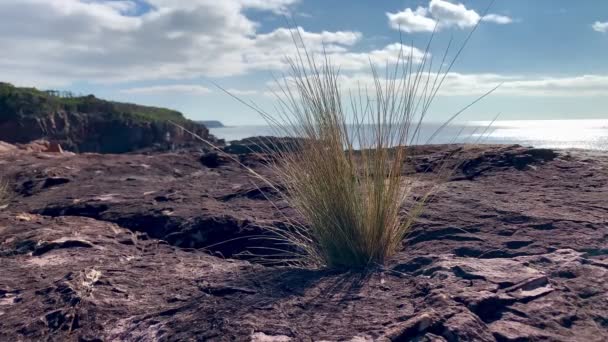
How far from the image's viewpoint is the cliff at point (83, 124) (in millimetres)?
27297

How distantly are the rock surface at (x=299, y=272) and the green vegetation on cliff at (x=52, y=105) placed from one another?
2278 cm

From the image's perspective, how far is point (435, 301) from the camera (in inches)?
92.9

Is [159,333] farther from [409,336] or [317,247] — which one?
[317,247]

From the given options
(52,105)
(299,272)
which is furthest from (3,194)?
(52,105)

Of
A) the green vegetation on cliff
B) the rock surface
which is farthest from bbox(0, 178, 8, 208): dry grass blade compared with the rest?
the green vegetation on cliff

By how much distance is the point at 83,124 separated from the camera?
32469mm

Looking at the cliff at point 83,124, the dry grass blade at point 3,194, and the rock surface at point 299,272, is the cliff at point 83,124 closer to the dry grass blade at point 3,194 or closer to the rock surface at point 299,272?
the dry grass blade at point 3,194

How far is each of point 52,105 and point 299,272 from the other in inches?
1237

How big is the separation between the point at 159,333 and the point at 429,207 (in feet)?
7.20

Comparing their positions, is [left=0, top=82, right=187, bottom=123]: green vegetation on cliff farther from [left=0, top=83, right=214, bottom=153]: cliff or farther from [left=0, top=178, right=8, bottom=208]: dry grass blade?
[left=0, top=178, right=8, bottom=208]: dry grass blade

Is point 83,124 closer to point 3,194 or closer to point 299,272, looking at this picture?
point 3,194

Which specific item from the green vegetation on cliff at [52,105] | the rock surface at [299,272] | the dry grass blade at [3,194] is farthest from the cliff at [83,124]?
the rock surface at [299,272]

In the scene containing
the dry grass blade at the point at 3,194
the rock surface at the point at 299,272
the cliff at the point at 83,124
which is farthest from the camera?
the cliff at the point at 83,124

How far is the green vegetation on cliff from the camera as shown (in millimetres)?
27750
